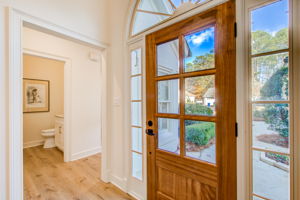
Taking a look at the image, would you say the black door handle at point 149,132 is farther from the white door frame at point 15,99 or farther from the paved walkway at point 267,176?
the white door frame at point 15,99

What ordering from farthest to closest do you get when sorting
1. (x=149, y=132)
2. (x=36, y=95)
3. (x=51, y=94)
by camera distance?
1. (x=51, y=94)
2. (x=36, y=95)
3. (x=149, y=132)

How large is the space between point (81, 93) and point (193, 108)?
2756 mm

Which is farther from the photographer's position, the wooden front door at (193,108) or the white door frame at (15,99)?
the white door frame at (15,99)

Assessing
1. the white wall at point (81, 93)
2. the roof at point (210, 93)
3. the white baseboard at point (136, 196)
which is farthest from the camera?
the white wall at point (81, 93)

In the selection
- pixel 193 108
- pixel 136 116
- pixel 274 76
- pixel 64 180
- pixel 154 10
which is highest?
pixel 154 10

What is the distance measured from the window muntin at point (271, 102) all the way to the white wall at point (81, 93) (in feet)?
10.4

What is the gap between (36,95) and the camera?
12.9ft

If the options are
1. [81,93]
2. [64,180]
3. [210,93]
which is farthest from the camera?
[81,93]

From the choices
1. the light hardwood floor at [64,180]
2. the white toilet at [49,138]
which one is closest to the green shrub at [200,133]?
the light hardwood floor at [64,180]

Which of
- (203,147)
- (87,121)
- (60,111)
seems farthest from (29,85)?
(203,147)

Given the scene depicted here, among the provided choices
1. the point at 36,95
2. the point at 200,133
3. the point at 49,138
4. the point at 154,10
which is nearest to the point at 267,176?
the point at 200,133

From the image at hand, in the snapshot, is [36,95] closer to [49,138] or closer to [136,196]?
[49,138]

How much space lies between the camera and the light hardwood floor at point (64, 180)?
1879mm

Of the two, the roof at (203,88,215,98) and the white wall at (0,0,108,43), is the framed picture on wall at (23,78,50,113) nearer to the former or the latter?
the white wall at (0,0,108,43)
